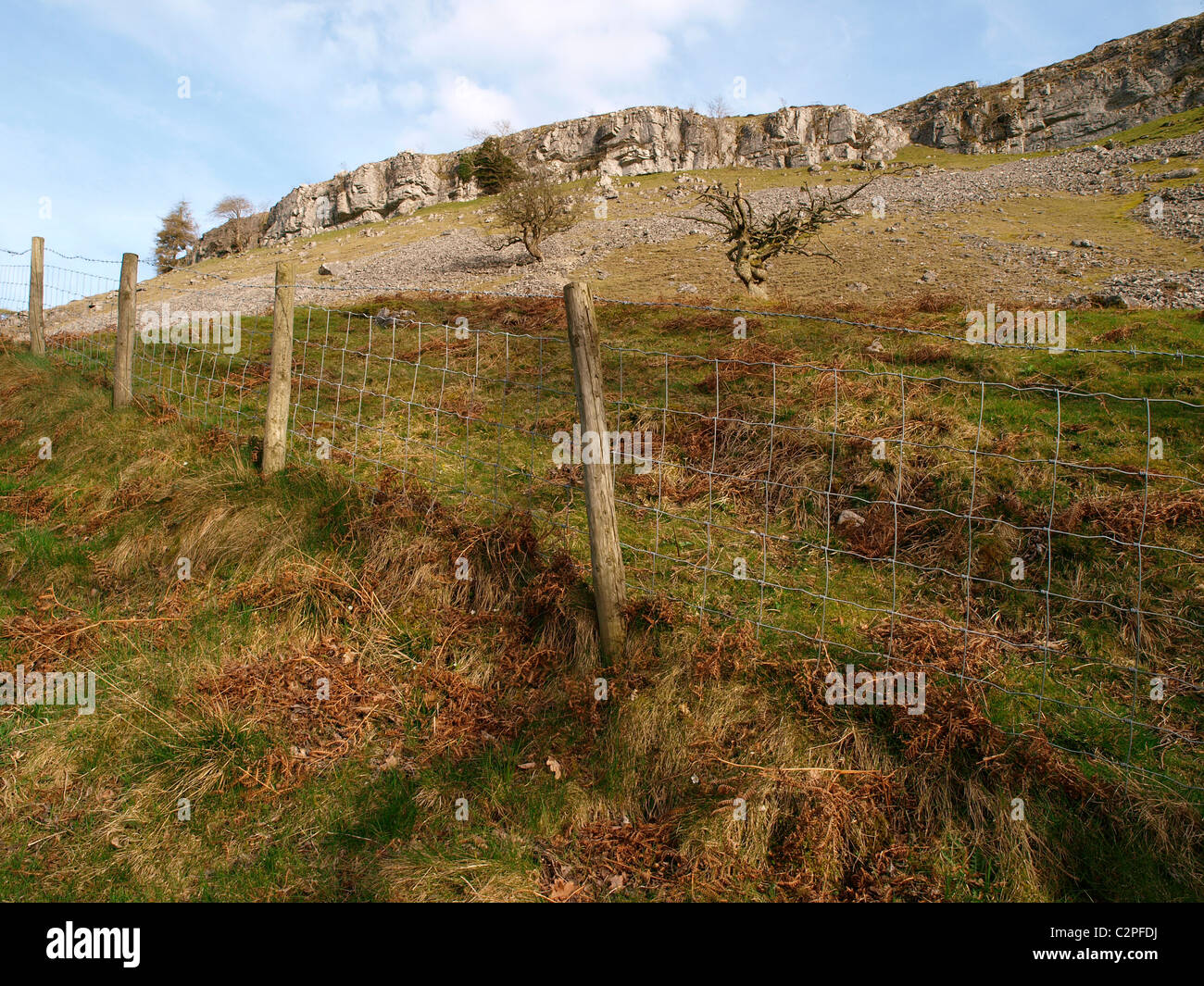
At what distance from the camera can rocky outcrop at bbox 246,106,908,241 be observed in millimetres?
65938

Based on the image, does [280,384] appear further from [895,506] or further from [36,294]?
[36,294]

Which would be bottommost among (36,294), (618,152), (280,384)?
(280,384)

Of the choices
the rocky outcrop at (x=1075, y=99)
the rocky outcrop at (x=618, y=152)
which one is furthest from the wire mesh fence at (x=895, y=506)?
the rocky outcrop at (x=618, y=152)

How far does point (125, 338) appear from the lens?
784 centimetres

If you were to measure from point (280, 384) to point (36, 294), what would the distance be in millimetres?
8227

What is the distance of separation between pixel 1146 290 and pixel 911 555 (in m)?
13.0

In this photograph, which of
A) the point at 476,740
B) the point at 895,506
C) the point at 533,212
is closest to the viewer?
the point at 476,740

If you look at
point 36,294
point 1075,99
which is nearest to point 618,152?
point 1075,99

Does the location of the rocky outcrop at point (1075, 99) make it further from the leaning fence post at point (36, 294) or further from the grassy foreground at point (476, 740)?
the leaning fence post at point (36, 294)

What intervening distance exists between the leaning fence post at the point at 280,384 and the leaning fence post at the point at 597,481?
337cm

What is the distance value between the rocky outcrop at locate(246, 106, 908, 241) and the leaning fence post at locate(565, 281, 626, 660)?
6859cm

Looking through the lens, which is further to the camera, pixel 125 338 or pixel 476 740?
pixel 125 338

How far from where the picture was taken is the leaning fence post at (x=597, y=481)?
13.1 ft
